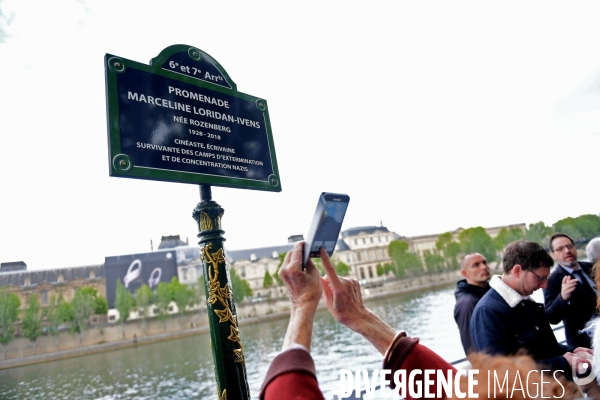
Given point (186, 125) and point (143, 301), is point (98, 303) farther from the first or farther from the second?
point (186, 125)

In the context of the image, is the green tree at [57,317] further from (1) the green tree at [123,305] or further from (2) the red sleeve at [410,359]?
(2) the red sleeve at [410,359]

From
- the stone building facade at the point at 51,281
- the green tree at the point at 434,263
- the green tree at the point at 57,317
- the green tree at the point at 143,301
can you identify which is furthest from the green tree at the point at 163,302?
the green tree at the point at 434,263

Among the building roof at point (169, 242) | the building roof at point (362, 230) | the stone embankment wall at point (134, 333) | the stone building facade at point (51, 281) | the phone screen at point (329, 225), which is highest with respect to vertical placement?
the building roof at point (169, 242)

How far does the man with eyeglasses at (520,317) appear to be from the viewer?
2.45 m

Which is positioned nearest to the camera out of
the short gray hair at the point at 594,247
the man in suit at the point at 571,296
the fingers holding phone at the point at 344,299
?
the fingers holding phone at the point at 344,299

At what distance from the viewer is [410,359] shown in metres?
1.10

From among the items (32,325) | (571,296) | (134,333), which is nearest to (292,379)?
(571,296)

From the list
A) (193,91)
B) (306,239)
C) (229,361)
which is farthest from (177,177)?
(306,239)

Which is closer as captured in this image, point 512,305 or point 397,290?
point 512,305

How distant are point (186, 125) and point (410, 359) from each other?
1803 mm

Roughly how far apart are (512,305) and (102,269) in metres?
67.8

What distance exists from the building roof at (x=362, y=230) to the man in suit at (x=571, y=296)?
2760 inches

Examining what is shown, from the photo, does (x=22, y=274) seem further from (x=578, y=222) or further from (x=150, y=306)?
(x=578, y=222)

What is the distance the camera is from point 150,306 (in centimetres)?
5106
